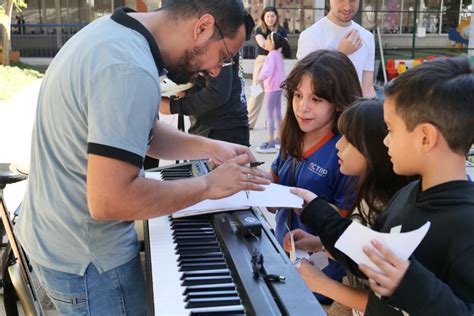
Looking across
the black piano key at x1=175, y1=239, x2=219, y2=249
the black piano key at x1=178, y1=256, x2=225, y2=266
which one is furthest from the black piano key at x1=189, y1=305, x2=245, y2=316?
the black piano key at x1=175, y1=239, x2=219, y2=249

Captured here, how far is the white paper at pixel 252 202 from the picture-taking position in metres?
1.87

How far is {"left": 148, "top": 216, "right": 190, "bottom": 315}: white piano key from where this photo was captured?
53.5 inches

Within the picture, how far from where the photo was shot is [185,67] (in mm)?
1753

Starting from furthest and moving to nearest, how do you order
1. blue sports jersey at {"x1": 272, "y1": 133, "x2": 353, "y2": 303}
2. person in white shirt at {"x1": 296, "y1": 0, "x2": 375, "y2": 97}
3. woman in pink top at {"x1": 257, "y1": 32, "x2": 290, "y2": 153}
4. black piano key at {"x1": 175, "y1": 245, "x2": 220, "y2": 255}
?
woman in pink top at {"x1": 257, "y1": 32, "x2": 290, "y2": 153} → person in white shirt at {"x1": 296, "y1": 0, "x2": 375, "y2": 97} → blue sports jersey at {"x1": 272, "y1": 133, "x2": 353, "y2": 303} → black piano key at {"x1": 175, "y1": 245, "x2": 220, "y2": 255}

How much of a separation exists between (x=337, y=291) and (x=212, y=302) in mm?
645

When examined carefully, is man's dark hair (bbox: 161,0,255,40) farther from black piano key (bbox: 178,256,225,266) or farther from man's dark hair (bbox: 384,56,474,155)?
black piano key (bbox: 178,256,225,266)

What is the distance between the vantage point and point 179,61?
1.73 metres

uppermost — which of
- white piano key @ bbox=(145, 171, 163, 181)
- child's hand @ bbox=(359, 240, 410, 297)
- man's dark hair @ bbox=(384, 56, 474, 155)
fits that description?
man's dark hair @ bbox=(384, 56, 474, 155)

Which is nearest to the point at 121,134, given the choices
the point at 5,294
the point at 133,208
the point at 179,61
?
the point at 133,208

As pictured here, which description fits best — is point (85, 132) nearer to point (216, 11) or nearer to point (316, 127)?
point (216, 11)

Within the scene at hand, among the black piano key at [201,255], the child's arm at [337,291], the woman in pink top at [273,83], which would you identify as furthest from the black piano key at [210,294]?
the woman in pink top at [273,83]

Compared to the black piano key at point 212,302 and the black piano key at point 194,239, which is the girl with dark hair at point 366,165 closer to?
the black piano key at point 194,239

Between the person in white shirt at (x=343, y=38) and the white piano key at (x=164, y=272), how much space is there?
2358mm

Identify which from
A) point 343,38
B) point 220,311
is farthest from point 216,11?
point 343,38
